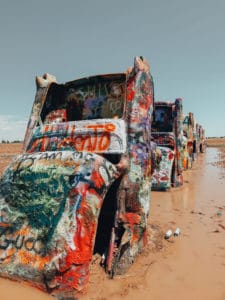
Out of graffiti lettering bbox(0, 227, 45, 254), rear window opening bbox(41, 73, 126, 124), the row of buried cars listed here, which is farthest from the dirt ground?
rear window opening bbox(41, 73, 126, 124)

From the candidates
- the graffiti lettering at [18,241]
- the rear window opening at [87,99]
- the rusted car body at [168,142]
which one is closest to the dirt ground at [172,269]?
the graffiti lettering at [18,241]

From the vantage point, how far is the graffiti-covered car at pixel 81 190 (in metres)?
2.40

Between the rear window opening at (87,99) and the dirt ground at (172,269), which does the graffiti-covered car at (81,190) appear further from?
the dirt ground at (172,269)

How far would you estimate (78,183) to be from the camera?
260 centimetres

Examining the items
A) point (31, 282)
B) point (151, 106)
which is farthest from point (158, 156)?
point (31, 282)

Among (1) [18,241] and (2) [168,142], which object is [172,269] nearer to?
→ (1) [18,241]

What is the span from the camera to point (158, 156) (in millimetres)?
3932

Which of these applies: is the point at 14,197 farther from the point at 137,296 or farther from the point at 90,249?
the point at 137,296

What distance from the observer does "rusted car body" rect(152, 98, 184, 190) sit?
7.38 metres

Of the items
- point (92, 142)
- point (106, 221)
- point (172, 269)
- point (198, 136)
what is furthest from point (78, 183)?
point (198, 136)

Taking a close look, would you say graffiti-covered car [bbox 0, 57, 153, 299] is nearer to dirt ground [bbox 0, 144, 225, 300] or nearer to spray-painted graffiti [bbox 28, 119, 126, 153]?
spray-painted graffiti [bbox 28, 119, 126, 153]

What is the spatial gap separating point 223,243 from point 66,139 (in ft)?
8.01

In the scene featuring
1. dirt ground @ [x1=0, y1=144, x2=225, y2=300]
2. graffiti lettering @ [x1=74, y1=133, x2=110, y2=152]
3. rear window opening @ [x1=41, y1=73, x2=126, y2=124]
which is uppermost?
rear window opening @ [x1=41, y1=73, x2=126, y2=124]

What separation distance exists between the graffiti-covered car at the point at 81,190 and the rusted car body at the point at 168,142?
3868 millimetres
